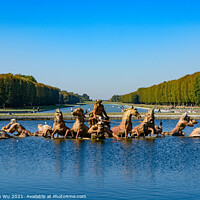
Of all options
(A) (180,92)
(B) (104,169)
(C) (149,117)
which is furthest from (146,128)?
(A) (180,92)

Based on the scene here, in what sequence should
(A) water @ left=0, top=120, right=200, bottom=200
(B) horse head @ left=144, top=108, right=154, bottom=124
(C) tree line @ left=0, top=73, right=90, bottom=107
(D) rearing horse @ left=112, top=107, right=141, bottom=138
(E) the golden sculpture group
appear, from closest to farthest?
1. (A) water @ left=0, top=120, right=200, bottom=200
2. (E) the golden sculpture group
3. (D) rearing horse @ left=112, top=107, right=141, bottom=138
4. (B) horse head @ left=144, top=108, right=154, bottom=124
5. (C) tree line @ left=0, top=73, right=90, bottom=107

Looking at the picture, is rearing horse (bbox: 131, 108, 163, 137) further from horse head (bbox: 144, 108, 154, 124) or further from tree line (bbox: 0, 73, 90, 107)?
tree line (bbox: 0, 73, 90, 107)

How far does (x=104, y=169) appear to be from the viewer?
56.0ft

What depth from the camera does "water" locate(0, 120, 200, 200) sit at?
44.2 feet

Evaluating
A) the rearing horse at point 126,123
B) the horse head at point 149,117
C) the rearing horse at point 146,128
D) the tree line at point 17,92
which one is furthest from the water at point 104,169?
the tree line at point 17,92

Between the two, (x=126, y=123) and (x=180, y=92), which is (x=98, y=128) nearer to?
(x=126, y=123)

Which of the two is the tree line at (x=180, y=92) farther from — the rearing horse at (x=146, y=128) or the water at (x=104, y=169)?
the water at (x=104, y=169)

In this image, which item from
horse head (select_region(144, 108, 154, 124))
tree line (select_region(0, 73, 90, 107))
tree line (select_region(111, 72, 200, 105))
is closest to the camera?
horse head (select_region(144, 108, 154, 124))

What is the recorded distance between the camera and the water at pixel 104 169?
1348 cm

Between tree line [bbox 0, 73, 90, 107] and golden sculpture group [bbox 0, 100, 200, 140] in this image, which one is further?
tree line [bbox 0, 73, 90, 107]

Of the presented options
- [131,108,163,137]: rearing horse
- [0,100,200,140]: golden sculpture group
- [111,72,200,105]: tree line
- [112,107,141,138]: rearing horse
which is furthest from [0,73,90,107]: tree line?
[131,108,163,137]: rearing horse

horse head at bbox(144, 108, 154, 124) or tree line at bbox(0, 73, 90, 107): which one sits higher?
tree line at bbox(0, 73, 90, 107)

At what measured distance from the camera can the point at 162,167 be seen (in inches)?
693

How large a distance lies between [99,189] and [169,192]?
96.1 inches
